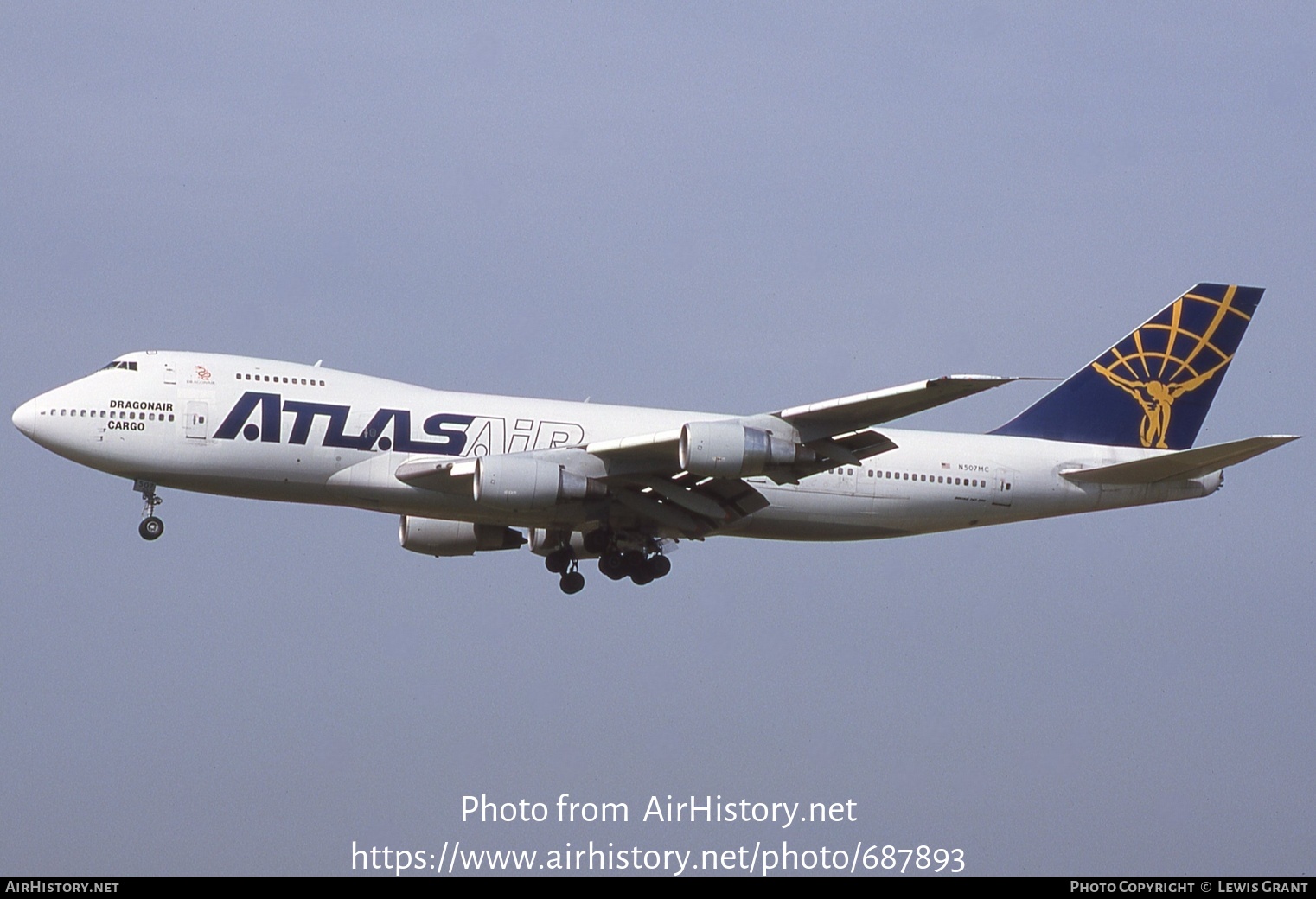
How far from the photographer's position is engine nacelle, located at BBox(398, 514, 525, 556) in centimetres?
3825

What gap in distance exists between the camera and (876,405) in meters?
31.2

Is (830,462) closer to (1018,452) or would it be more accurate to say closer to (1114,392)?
(1018,452)

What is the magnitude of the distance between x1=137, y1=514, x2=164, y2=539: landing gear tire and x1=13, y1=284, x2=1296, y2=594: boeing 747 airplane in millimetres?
39

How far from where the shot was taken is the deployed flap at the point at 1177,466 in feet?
112

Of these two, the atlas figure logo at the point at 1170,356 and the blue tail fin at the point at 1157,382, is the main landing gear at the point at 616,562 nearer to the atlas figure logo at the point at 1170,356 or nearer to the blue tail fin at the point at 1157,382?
the blue tail fin at the point at 1157,382

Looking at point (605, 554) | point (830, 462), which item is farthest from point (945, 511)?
point (605, 554)

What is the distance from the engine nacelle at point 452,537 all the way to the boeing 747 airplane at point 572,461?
0.14 ft

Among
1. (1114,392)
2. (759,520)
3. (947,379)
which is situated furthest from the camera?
(1114,392)

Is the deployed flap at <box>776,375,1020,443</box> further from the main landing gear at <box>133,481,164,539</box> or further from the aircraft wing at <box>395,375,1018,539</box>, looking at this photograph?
the main landing gear at <box>133,481,164,539</box>

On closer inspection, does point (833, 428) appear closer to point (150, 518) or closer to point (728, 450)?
point (728, 450)

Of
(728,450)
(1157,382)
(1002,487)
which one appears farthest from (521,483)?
(1157,382)

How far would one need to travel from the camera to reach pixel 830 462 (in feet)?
108

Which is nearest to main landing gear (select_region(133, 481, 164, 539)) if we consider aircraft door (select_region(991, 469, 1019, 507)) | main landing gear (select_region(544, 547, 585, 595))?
main landing gear (select_region(544, 547, 585, 595))

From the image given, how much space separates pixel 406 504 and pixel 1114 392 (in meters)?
17.4
